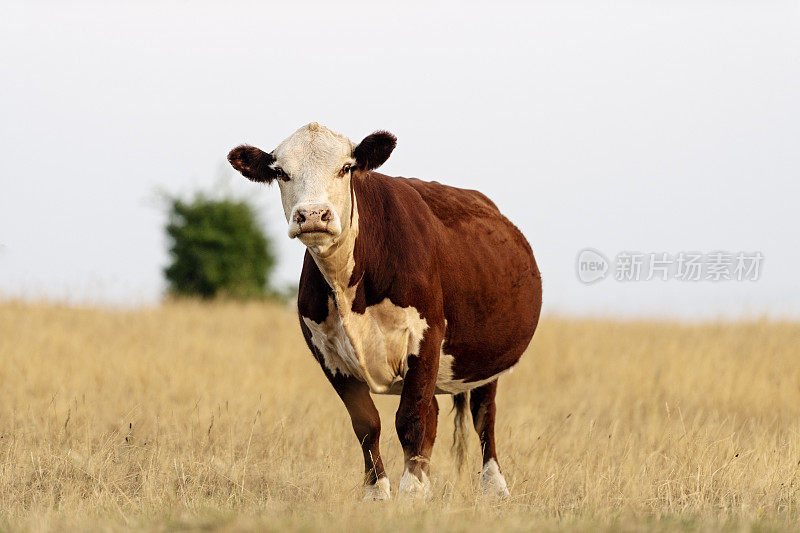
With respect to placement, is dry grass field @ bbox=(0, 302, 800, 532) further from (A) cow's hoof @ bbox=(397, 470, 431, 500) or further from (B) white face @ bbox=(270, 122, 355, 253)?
(B) white face @ bbox=(270, 122, 355, 253)

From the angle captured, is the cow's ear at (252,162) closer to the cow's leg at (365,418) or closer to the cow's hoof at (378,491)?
the cow's leg at (365,418)

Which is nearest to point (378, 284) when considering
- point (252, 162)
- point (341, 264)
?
point (341, 264)

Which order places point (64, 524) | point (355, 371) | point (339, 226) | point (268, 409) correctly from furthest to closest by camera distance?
point (268, 409) < point (355, 371) < point (339, 226) < point (64, 524)

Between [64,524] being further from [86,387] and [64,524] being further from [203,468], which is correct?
[86,387]

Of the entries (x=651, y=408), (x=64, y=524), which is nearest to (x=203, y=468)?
(x=64, y=524)

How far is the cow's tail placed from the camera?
29.6ft

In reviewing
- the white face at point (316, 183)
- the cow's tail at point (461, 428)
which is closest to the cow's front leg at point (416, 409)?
the white face at point (316, 183)

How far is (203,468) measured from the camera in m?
8.54

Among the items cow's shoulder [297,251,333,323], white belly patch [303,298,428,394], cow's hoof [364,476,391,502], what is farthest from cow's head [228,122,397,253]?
cow's hoof [364,476,391,502]

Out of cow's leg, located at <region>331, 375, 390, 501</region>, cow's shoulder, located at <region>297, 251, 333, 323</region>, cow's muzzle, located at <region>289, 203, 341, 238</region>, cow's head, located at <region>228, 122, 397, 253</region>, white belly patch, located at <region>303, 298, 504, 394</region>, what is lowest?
cow's leg, located at <region>331, 375, 390, 501</region>

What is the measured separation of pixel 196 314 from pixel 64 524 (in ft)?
51.4

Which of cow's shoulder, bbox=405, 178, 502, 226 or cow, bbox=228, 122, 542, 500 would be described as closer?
cow, bbox=228, 122, 542, 500

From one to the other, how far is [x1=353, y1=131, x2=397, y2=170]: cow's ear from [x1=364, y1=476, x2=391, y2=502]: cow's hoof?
260cm

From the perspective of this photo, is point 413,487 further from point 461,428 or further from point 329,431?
point 329,431
